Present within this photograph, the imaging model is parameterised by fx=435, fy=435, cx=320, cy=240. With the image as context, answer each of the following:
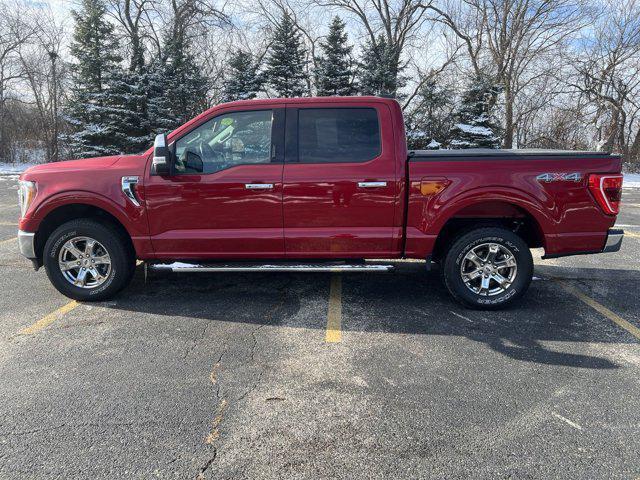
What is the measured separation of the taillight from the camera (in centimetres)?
405

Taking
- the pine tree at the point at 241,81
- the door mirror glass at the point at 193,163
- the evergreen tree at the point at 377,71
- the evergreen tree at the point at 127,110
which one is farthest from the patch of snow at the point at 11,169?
the door mirror glass at the point at 193,163

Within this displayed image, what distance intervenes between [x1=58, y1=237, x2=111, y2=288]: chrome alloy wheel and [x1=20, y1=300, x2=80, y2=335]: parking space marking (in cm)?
22

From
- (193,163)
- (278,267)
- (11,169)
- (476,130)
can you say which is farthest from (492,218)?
(11,169)

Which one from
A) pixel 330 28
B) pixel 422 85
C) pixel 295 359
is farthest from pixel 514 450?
pixel 422 85

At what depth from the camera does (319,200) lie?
13.9 ft

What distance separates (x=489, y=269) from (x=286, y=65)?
888 inches

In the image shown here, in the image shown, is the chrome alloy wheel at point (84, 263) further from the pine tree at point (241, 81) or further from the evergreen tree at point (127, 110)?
the pine tree at point (241, 81)

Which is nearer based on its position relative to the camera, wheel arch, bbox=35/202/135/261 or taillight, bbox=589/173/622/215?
taillight, bbox=589/173/622/215

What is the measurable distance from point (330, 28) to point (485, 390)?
2371cm

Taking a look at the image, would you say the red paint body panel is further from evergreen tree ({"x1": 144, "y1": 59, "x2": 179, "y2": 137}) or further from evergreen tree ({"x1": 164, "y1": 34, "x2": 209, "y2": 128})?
evergreen tree ({"x1": 164, "y1": 34, "x2": 209, "y2": 128})

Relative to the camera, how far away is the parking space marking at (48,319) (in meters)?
3.89

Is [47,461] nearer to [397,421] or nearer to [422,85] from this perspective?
[397,421]

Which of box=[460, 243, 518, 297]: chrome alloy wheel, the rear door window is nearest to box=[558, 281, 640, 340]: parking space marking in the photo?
box=[460, 243, 518, 297]: chrome alloy wheel

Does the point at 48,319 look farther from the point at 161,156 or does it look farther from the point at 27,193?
the point at 161,156
